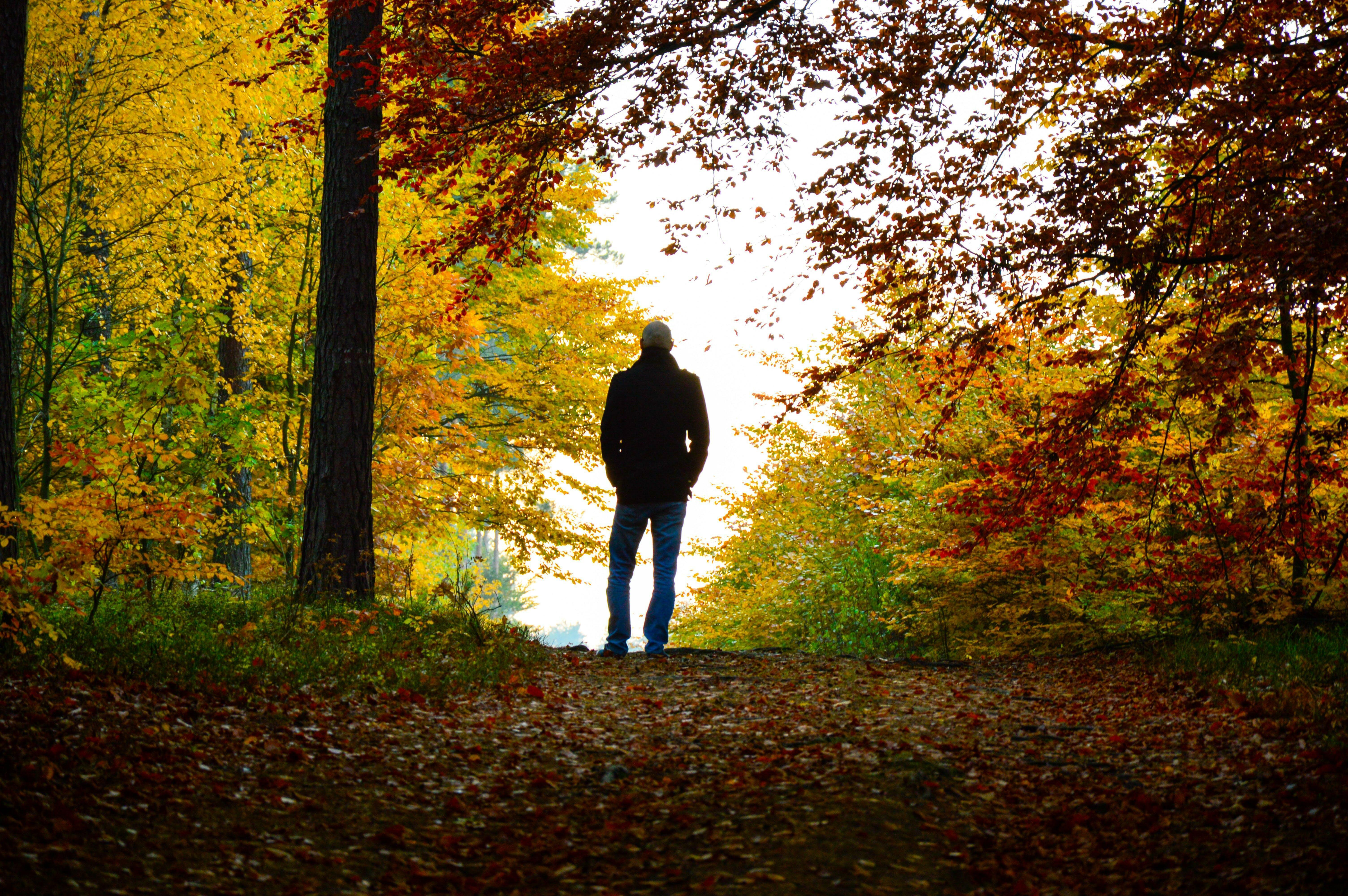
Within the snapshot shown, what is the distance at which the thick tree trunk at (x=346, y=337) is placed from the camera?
7.24 metres

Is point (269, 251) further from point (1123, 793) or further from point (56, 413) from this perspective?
point (1123, 793)

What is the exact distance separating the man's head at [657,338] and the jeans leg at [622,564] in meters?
1.21

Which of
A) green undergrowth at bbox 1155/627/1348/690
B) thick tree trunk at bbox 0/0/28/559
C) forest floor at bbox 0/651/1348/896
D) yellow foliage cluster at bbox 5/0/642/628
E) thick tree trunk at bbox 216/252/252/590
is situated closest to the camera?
forest floor at bbox 0/651/1348/896

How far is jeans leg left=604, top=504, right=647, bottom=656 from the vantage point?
716 centimetres

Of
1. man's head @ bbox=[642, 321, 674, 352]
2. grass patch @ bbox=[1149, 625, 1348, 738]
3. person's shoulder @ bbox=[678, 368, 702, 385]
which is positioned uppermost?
man's head @ bbox=[642, 321, 674, 352]

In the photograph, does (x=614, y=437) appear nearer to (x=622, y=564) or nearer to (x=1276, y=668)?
(x=622, y=564)

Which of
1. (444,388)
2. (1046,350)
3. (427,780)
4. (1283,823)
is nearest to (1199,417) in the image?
(1046,350)

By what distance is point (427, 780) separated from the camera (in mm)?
4051

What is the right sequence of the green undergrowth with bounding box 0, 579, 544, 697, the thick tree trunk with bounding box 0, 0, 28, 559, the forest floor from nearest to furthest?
1. the forest floor
2. the green undergrowth with bounding box 0, 579, 544, 697
3. the thick tree trunk with bounding box 0, 0, 28, 559

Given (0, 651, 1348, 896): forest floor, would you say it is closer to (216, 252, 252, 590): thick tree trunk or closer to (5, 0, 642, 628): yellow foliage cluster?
(5, 0, 642, 628): yellow foliage cluster

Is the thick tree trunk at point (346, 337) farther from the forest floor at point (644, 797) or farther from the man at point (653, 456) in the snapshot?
the forest floor at point (644, 797)

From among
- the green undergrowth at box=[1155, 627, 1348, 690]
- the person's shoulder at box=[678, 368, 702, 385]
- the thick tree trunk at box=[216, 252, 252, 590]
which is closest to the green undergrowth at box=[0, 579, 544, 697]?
the person's shoulder at box=[678, 368, 702, 385]

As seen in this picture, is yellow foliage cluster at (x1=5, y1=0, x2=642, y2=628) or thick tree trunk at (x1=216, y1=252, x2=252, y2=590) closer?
yellow foliage cluster at (x1=5, y1=0, x2=642, y2=628)

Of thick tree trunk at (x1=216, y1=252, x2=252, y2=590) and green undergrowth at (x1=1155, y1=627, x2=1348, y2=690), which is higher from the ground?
thick tree trunk at (x1=216, y1=252, x2=252, y2=590)
